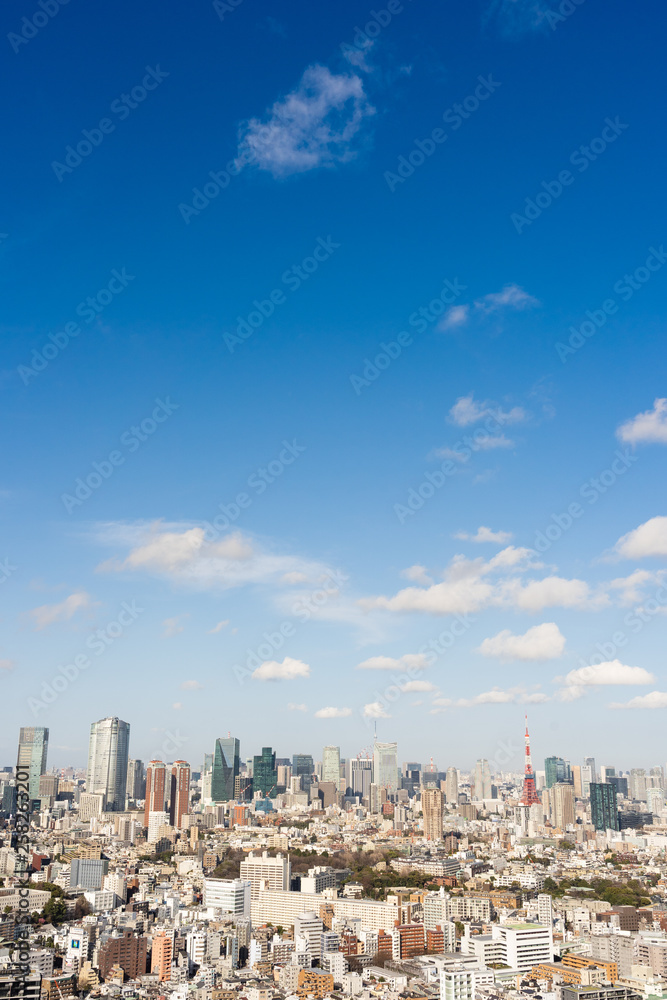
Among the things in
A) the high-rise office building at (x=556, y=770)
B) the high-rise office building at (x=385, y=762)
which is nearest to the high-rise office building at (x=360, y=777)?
the high-rise office building at (x=385, y=762)

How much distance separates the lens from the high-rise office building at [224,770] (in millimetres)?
30578

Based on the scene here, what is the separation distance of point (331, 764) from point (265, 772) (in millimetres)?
5061

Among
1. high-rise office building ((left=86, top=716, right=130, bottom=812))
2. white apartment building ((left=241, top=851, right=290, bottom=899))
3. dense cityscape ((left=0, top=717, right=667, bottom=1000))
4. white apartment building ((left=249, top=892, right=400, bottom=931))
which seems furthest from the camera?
high-rise office building ((left=86, top=716, right=130, bottom=812))

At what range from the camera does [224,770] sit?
30.8 m

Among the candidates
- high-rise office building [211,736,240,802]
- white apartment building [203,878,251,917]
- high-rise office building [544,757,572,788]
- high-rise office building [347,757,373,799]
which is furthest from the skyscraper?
white apartment building [203,878,251,917]

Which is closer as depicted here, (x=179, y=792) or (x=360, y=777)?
(x=179, y=792)

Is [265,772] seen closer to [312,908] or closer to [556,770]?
[556,770]

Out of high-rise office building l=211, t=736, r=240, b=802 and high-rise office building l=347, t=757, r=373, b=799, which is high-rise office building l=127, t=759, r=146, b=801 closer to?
high-rise office building l=211, t=736, r=240, b=802

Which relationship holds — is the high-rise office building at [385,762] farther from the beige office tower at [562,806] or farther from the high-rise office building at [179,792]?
the high-rise office building at [179,792]

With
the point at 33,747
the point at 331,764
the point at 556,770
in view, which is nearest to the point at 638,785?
the point at 556,770

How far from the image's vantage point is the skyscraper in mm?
36625

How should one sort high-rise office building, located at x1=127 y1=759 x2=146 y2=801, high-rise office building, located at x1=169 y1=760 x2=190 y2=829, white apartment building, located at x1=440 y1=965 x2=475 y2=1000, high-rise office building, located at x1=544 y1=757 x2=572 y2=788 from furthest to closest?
high-rise office building, located at x1=544 y1=757 x2=572 y2=788
high-rise office building, located at x1=127 y1=759 x2=146 y2=801
high-rise office building, located at x1=169 y1=760 x2=190 y2=829
white apartment building, located at x1=440 y1=965 x2=475 y2=1000

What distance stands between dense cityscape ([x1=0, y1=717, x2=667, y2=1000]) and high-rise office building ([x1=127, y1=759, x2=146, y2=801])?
0.08 m

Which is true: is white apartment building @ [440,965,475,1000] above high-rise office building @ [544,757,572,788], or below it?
below
